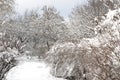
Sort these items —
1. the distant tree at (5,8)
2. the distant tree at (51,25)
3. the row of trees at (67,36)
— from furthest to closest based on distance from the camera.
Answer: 1. the distant tree at (51,25)
2. the distant tree at (5,8)
3. the row of trees at (67,36)

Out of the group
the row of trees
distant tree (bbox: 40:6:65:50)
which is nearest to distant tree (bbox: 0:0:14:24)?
the row of trees

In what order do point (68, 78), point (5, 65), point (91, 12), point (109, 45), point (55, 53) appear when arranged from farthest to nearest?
1. point (91, 12)
2. point (55, 53)
3. point (68, 78)
4. point (5, 65)
5. point (109, 45)

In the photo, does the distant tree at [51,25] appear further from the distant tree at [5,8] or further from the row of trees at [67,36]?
the distant tree at [5,8]

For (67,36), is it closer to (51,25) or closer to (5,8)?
(5,8)

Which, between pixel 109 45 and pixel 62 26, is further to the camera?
pixel 62 26

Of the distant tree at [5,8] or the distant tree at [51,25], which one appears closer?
the distant tree at [5,8]

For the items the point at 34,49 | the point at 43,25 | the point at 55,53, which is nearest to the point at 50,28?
the point at 43,25

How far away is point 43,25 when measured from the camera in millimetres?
38062

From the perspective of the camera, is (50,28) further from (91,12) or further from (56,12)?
(91,12)

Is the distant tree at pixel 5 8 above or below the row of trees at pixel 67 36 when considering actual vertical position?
above

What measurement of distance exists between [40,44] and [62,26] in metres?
3.98

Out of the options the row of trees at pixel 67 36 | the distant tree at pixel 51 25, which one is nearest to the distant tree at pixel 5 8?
the row of trees at pixel 67 36

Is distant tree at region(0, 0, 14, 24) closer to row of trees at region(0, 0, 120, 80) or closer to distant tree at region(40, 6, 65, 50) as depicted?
row of trees at region(0, 0, 120, 80)

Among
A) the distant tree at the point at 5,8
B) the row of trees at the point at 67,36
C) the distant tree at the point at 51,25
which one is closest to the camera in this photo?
the row of trees at the point at 67,36
